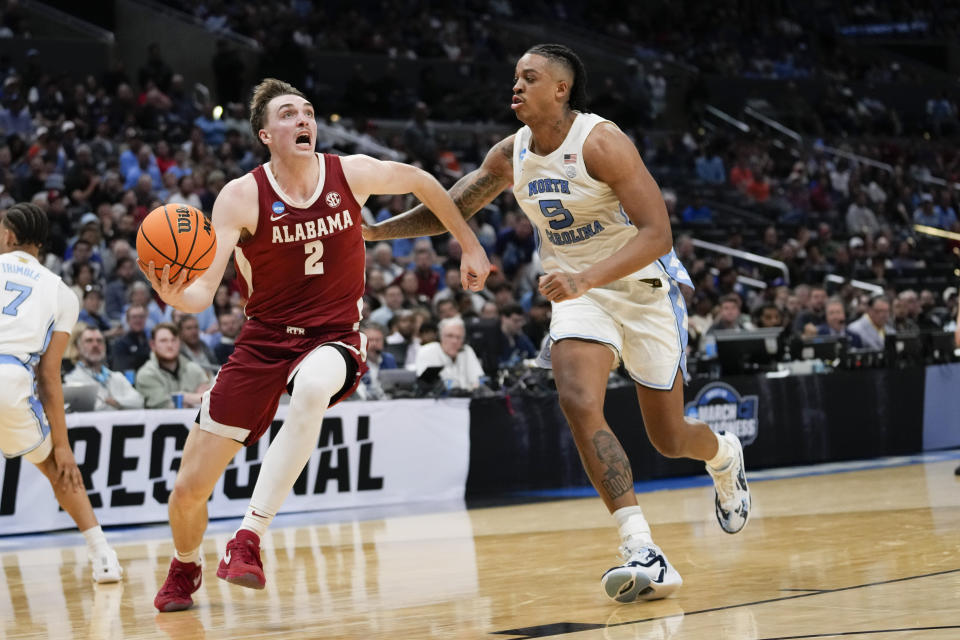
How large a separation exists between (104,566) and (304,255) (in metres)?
2.16

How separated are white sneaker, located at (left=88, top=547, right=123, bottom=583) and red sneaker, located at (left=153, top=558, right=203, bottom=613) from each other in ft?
3.30

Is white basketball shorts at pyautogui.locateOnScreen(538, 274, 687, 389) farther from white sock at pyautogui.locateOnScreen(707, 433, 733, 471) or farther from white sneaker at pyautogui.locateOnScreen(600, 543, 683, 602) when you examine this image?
white sneaker at pyautogui.locateOnScreen(600, 543, 683, 602)

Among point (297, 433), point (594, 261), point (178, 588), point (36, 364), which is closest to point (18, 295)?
point (36, 364)

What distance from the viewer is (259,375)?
518 centimetres

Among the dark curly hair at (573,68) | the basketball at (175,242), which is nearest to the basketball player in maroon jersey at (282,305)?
the basketball at (175,242)

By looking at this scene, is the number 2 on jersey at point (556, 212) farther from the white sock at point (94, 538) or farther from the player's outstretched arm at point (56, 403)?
the white sock at point (94, 538)

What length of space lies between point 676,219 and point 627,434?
9445mm

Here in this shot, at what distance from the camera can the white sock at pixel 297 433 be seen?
5.05m

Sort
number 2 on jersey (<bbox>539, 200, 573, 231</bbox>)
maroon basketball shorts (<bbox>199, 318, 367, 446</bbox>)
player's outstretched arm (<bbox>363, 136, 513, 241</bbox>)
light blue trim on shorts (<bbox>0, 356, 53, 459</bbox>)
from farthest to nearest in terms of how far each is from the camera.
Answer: light blue trim on shorts (<bbox>0, 356, 53, 459</bbox>)
player's outstretched arm (<bbox>363, 136, 513, 241</bbox>)
number 2 on jersey (<bbox>539, 200, 573, 231</bbox>)
maroon basketball shorts (<bbox>199, 318, 367, 446</bbox>)

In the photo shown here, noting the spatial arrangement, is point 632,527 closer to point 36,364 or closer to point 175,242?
point 175,242

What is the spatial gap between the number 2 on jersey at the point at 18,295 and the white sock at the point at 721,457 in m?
3.40

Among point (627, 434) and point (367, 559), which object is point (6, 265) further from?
point (627, 434)

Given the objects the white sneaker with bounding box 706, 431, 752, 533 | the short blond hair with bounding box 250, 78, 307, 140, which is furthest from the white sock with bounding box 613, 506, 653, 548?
the short blond hair with bounding box 250, 78, 307, 140

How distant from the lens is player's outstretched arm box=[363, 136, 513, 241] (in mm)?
5816
